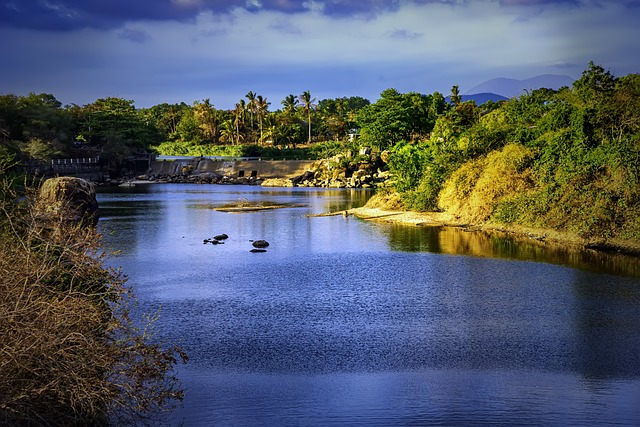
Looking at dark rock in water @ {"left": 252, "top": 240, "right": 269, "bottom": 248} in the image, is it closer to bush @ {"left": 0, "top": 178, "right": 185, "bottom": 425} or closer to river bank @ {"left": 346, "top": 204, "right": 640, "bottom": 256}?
river bank @ {"left": 346, "top": 204, "right": 640, "bottom": 256}

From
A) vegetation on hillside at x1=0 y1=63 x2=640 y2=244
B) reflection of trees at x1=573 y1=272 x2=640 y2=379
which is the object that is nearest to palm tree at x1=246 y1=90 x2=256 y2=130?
vegetation on hillside at x1=0 y1=63 x2=640 y2=244

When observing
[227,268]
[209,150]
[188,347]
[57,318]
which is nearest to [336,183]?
[209,150]

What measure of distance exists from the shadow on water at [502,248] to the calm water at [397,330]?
19 centimetres

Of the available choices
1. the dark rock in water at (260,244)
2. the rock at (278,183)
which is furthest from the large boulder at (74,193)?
the rock at (278,183)

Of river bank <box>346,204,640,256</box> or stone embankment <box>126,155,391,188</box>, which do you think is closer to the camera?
river bank <box>346,204,640,256</box>

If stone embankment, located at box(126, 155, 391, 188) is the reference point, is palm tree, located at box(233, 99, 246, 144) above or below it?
above

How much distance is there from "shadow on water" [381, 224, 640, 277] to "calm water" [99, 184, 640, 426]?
189 mm

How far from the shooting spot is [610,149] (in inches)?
1512

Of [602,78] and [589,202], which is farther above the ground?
[602,78]

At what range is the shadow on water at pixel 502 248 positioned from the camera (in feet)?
102

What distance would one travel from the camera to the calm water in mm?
14680

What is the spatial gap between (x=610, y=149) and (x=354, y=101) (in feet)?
487

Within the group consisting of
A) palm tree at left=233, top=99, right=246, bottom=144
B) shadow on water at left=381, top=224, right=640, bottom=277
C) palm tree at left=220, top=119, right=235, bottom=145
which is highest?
palm tree at left=233, top=99, right=246, bottom=144

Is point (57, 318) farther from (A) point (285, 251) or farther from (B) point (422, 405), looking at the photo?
(A) point (285, 251)
